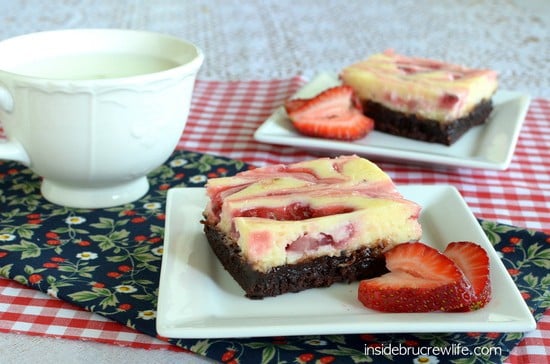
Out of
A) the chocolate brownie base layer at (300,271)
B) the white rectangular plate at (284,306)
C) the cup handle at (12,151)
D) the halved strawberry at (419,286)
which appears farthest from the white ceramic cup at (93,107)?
the halved strawberry at (419,286)

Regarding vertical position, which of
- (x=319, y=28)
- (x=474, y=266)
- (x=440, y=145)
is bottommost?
(x=319, y=28)

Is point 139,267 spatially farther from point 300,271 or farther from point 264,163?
point 264,163

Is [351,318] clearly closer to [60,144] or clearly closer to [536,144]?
[60,144]

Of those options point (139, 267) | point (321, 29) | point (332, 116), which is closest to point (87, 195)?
point (139, 267)

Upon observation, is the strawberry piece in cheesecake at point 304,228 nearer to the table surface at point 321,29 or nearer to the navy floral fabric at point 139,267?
the navy floral fabric at point 139,267

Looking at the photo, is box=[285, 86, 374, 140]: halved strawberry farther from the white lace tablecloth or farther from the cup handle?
the cup handle

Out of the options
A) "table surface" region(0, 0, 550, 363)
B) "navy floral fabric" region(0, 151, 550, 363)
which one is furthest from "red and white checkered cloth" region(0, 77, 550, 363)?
"table surface" region(0, 0, 550, 363)
